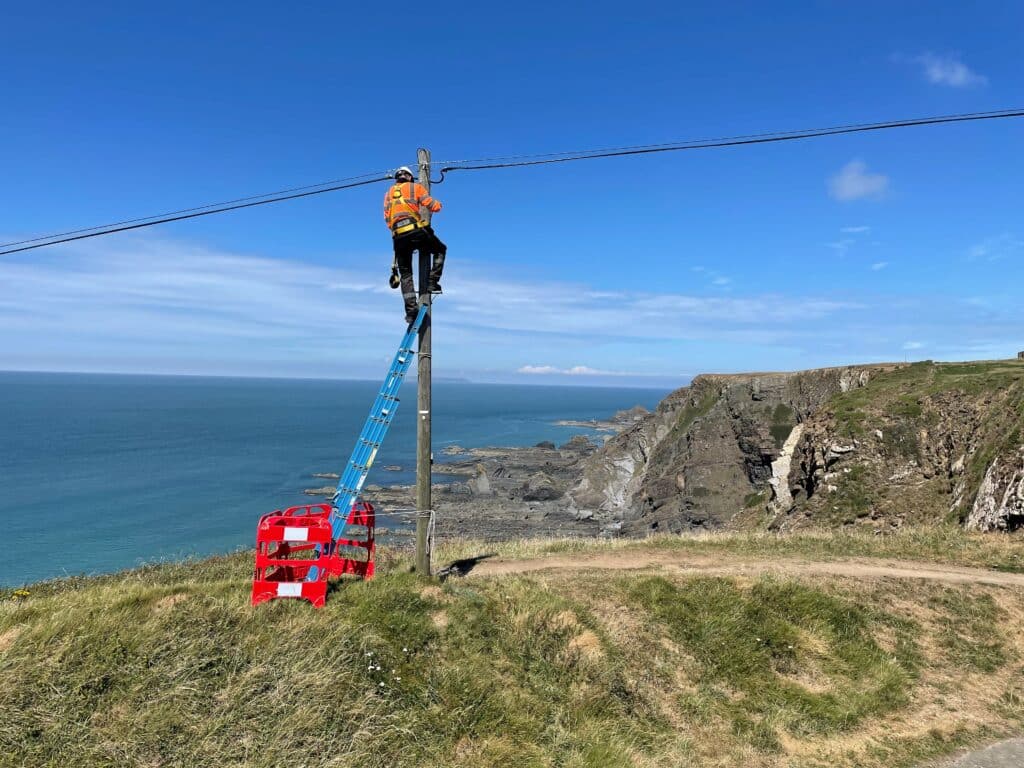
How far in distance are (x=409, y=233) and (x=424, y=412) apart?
352 cm

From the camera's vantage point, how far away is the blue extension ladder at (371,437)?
1002cm

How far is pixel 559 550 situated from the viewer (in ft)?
53.3

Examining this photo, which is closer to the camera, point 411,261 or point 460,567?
point 411,261

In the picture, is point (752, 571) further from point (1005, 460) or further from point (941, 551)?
point (1005, 460)

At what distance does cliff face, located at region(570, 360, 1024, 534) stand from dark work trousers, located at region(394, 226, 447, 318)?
20.9m

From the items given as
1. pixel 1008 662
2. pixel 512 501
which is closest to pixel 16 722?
pixel 1008 662

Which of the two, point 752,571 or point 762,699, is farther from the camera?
point 752,571

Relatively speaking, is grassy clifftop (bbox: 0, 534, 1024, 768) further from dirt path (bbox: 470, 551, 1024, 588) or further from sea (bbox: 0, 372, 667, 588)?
sea (bbox: 0, 372, 667, 588)

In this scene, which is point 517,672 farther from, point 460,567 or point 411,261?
point 411,261

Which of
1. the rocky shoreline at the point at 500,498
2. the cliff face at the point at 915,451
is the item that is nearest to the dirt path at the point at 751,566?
the cliff face at the point at 915,451

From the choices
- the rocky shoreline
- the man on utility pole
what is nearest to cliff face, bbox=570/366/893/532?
the rocky shoreline

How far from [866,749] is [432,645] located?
22.5 feet

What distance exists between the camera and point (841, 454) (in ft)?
108

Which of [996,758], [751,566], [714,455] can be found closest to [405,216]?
[751,566]
